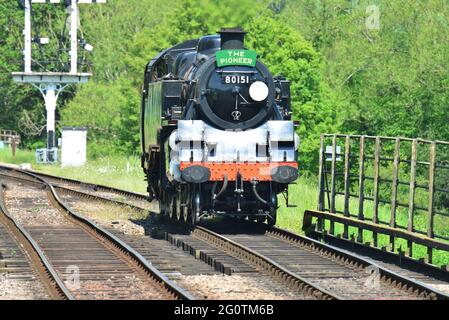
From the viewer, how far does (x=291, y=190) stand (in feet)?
91.3

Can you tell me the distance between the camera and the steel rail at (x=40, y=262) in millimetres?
13141

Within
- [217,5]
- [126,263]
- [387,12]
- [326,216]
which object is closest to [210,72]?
[326,216]

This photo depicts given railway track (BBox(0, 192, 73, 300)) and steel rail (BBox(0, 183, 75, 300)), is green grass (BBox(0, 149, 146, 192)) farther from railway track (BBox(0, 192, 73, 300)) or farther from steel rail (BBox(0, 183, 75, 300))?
railway track (BBox(0, 192, 73, 300))

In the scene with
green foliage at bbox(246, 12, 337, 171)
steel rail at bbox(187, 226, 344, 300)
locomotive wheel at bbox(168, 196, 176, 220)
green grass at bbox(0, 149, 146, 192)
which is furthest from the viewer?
green foliage at bbox(246, 12, 337, 171)

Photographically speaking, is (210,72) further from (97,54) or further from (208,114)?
(97,54)

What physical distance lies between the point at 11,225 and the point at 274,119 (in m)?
5.68

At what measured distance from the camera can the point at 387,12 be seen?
60.9 metres

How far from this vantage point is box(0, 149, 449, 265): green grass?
2148 cm

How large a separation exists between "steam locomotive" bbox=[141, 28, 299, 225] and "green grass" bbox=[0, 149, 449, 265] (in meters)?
1.96

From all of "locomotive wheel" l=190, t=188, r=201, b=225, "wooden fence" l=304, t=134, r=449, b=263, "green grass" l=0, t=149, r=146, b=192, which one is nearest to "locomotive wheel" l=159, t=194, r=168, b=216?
"locomotive wheel" l=190, t=188, r=201, b=225

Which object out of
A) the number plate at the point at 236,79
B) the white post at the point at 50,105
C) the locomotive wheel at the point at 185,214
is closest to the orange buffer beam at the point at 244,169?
the number plate at the point at 236,79

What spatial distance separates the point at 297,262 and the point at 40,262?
12.4 ft

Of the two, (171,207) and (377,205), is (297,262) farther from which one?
(171,207)

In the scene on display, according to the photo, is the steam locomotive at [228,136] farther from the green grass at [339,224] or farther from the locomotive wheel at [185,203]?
the green grass at [339,224]
